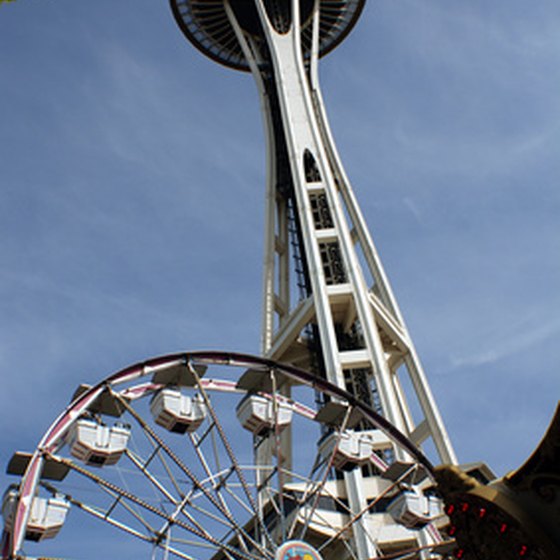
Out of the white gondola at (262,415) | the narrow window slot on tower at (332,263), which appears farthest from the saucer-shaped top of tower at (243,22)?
the white gondola at (262,415)

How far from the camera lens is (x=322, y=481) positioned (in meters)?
14.7

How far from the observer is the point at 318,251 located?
97.2ft

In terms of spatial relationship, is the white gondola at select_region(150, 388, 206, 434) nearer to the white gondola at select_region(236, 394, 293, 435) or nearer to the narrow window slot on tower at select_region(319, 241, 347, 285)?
the white gondola at select_region(236, 394, 293, 435)

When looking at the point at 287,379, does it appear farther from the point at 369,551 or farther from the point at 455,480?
the point at 455,480

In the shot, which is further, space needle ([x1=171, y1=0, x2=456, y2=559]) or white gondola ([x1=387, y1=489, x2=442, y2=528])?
space needle ([x1=171, y1=0, x2=456, y2=559])

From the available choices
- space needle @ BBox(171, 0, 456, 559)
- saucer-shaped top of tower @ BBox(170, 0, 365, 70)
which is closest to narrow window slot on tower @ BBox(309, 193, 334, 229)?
space needle @ BBox(171, 0, 456, 559)

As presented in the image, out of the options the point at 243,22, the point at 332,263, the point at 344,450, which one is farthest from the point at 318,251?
the point at 243,22

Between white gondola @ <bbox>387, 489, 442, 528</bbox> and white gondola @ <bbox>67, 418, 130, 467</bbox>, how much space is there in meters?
6.22

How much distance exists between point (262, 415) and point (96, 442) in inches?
150

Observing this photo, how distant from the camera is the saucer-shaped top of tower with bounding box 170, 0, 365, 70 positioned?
4206cm

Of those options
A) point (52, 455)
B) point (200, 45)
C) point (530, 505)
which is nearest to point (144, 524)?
point (52, 455)

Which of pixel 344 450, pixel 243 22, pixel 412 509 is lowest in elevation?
pixel 412 509

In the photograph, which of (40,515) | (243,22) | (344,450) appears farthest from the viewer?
(243,22)

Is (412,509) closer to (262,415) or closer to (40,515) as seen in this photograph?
(262,415)
